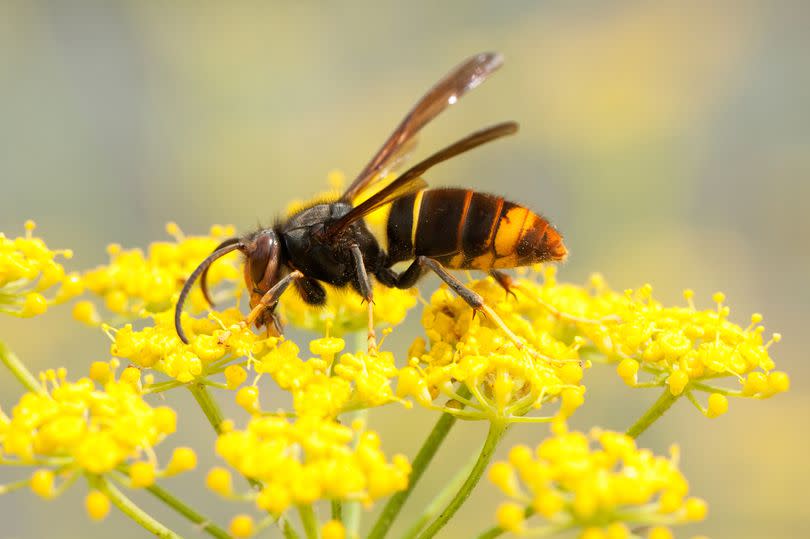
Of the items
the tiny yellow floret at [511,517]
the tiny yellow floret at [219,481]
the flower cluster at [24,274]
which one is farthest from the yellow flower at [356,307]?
the tiny yellow floret at [511,517]

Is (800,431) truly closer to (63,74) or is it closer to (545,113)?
(545,113)

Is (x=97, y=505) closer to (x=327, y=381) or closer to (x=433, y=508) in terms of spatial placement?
(x=327, y=381)

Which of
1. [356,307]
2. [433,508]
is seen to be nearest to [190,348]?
[356,307]

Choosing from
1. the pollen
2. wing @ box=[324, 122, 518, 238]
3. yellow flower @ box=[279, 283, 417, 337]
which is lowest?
the pollen

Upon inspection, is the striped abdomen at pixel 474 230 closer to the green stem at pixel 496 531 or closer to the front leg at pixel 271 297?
the front leg at pixel 271 297

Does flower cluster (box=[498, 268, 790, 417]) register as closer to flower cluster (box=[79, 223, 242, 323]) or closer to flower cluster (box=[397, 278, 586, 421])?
flower cluster (box=[397, 278, 586, 421])

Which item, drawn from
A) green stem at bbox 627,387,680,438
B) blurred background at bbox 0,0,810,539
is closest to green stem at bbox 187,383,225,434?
green stem at bbox 627,387,680,438
